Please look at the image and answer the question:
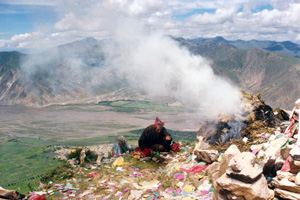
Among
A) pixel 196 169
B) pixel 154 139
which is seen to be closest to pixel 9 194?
pixel 196 169

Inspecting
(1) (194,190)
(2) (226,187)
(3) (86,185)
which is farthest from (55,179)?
(2) (226,187)

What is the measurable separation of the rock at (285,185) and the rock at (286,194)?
0.12 meters

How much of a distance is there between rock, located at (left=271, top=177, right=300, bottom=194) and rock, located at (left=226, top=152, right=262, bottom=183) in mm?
753

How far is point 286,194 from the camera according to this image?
8781mm

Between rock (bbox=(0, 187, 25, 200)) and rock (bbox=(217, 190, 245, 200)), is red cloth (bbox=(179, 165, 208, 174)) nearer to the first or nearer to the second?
rock (bbox=(217, 190, 245, 200))

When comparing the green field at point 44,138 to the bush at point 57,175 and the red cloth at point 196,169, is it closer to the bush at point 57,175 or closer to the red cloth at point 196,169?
the bush at point 57,175

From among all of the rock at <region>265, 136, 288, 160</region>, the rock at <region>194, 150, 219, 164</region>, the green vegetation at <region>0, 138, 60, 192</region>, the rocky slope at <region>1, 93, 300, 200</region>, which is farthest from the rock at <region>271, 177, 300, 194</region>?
the green vegetation at <region>0, 138, 60, 192</region>

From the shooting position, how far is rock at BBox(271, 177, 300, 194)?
8648 mm

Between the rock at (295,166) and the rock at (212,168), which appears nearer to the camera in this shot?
the rock at (295,166)

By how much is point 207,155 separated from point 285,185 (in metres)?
5.84

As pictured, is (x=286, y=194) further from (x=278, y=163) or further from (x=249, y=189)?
(x=278, y=163)

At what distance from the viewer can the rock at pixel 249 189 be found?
8.71 m

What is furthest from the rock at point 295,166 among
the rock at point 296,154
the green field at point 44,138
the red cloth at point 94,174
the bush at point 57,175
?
the green field at point 44,138

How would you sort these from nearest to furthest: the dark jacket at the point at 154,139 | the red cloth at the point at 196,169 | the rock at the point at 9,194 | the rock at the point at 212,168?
the rock at the point at 9,194
the rock at the point at 212,168
the red cloth at the point at 196,169
the dark jacket at the point at 154,139
